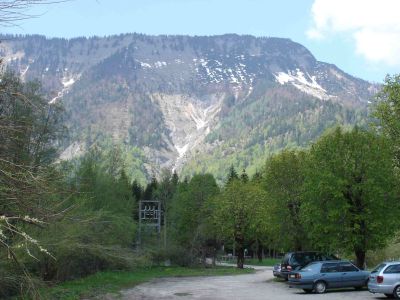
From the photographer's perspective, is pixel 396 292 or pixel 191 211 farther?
pixel 191 211

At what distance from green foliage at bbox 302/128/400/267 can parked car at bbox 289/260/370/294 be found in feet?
3.37

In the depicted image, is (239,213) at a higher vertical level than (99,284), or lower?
higher

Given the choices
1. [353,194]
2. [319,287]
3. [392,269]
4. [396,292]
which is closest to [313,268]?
[319,287]

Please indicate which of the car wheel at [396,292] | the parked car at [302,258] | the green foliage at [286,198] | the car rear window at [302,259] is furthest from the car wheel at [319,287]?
the green foliage at [286,198]

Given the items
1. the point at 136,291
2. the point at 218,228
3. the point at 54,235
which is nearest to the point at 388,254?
the point at 218,228

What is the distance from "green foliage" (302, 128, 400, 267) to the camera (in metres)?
26.1

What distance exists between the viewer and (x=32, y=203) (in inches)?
202

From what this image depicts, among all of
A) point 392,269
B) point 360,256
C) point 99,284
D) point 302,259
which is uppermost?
point 360,256

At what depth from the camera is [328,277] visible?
2580 centimetres

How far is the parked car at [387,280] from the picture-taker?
2091 centimetres

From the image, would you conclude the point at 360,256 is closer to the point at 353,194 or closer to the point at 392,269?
the point at 353,194

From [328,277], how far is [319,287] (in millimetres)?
675

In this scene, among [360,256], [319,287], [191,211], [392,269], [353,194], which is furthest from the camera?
[191,211]

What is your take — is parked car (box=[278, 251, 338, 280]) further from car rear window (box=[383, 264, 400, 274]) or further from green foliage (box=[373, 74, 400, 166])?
car rear window (box=[383, 264, 400, 274])
